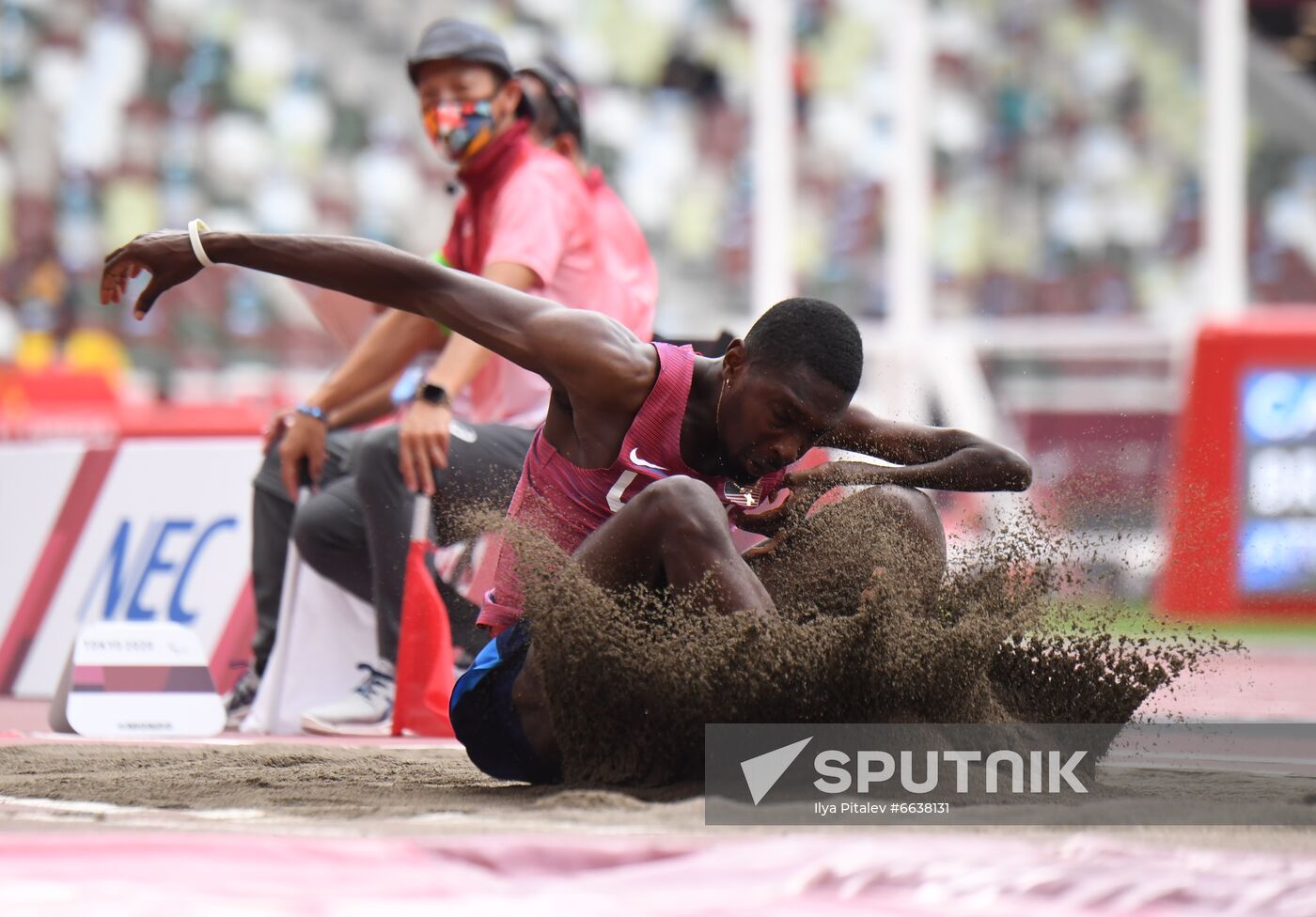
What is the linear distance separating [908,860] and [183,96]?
58.8ft

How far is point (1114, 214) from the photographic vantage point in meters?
16.9

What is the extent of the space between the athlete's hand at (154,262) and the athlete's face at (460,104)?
6.89 ft

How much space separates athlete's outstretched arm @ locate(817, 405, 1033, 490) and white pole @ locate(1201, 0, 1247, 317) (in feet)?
27.5

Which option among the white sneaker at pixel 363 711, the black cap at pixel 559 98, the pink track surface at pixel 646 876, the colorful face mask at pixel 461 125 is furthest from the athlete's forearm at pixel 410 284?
the black cap at pixel 559 98

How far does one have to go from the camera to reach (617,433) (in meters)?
3.28

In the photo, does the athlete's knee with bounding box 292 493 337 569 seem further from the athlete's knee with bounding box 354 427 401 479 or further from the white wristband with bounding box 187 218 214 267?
the white wristband with bounding box 187 218 214 267

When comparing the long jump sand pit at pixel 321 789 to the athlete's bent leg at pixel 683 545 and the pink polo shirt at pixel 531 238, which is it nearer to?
the athlete's bent leg at pixel 683 545

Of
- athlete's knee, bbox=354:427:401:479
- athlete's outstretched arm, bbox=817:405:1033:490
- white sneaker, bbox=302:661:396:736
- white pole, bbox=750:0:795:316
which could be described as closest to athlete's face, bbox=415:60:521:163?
athlete's knee, bbox=354:427:401:479

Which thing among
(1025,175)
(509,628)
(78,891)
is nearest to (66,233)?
(1025,175)

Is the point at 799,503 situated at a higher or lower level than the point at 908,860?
higher

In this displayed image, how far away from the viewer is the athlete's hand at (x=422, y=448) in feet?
16.2

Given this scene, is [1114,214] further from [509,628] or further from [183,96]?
[509,628]

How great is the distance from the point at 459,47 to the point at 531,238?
66 centimetres

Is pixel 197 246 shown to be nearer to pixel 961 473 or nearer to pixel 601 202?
pixel 961 473
